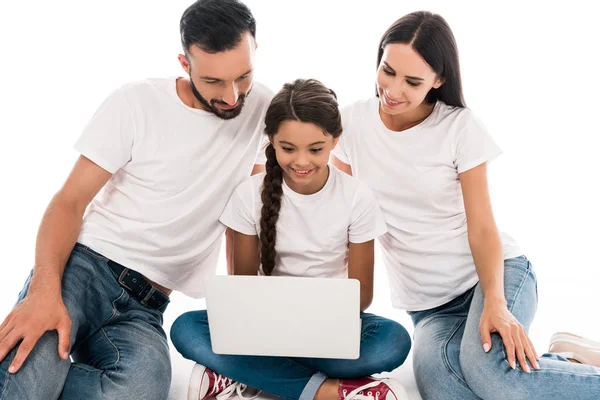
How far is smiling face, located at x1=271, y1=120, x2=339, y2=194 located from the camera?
203cm

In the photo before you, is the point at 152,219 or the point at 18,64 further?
the point at 18,64

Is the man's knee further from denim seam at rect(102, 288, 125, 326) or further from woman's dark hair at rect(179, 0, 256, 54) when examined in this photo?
woman's dark hair at rect(179, 0, 256, 54)

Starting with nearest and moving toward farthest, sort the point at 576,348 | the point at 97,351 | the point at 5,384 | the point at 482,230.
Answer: the point at 5,384 → the point at 97,351 → the point at 482,230 → the point at 576,348

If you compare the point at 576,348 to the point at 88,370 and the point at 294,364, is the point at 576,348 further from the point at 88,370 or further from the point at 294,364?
the point at 88,370

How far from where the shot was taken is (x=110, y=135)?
2107 mm

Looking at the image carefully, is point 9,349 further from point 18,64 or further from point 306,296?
point 18,64

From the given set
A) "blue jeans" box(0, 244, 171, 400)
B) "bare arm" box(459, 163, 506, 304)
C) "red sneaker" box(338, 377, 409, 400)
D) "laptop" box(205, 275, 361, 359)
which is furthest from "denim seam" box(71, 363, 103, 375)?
"bare arm" box(459, 163, 506, 304)

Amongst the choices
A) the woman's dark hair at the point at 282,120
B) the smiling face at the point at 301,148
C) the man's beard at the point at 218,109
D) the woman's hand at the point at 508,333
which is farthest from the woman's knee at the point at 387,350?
the man's beard at the point at 218,109

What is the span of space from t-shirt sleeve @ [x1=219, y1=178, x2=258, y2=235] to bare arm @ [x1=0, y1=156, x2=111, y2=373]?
1.10ft

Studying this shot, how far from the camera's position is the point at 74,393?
74.9 inches

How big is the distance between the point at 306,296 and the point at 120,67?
177cm

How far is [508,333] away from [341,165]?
0.69 meters

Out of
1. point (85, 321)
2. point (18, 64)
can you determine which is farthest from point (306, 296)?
point (18, 64)

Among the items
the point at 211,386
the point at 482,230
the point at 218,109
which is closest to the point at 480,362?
the point at 482,230
